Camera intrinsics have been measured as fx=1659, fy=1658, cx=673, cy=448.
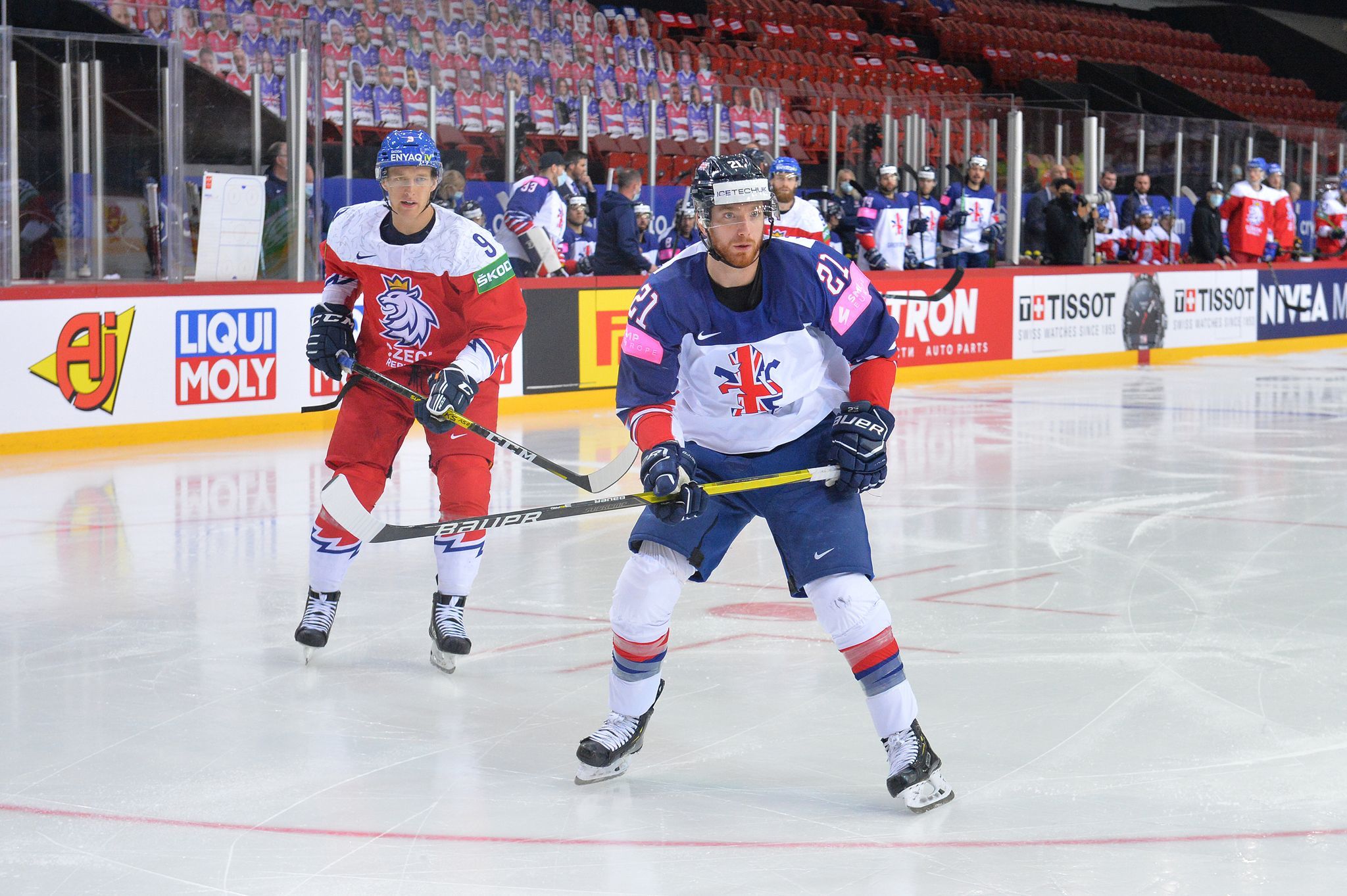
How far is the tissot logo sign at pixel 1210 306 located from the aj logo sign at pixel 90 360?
10.5 metres

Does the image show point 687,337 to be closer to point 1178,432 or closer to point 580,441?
point 580,441

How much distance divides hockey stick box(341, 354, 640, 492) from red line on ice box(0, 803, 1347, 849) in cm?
129

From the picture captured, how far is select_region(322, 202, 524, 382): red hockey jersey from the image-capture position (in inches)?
178

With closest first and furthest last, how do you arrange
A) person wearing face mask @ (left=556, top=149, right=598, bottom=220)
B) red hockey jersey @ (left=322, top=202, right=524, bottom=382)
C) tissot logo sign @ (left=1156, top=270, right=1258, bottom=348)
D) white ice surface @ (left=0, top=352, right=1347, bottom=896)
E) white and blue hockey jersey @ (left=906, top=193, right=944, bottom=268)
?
white ice surface @ (left=0, top=352, right=1347, bottom=896)
red hockey jersey @ (left=322, top=202, right=524, bottom=382)
person wearing face mask @ (left=556, top=149, right=598, bottom=220)
white and blue hockey jersey @ (left=906, top=193, right=944, bottom=268)
tissot logo sign @ (left=1156, top=270, right=1258, bottom=348)

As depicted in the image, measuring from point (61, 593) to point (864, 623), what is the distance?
3180 millimetres

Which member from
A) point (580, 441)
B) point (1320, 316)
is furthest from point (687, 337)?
point (1320, 316)

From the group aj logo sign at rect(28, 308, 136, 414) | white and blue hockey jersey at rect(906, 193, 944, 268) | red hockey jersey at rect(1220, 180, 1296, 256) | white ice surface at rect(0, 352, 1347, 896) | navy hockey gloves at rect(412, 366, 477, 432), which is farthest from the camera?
red hockey jersey at rect(1220, 180, 1296, 256)

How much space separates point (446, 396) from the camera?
4.16m

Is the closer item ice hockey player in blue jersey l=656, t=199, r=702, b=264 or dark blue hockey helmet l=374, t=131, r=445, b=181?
dark blue hockey helmet l=374, t=131, r=445, b=181

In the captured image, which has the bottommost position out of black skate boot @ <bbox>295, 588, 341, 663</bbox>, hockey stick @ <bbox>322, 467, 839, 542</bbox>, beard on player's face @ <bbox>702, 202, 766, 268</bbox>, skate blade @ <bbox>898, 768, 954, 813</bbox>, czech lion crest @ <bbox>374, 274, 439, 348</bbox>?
skate blade @ <bbox>898, 768, 954, 813</bbox>

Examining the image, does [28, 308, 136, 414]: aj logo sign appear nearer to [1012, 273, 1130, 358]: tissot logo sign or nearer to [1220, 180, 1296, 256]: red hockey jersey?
[1012, 273, 1130, 358]: tissot logo sign

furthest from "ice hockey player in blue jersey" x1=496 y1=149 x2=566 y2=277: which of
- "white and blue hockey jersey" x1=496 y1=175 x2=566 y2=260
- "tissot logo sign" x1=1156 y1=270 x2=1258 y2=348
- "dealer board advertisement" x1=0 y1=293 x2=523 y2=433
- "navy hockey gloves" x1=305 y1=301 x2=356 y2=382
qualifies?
"tissot logo sign" x1=1156 y1=270 x2=1258 y2=348

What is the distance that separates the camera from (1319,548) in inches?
242

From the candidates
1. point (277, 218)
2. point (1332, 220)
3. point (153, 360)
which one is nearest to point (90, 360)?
point (153, 360)
